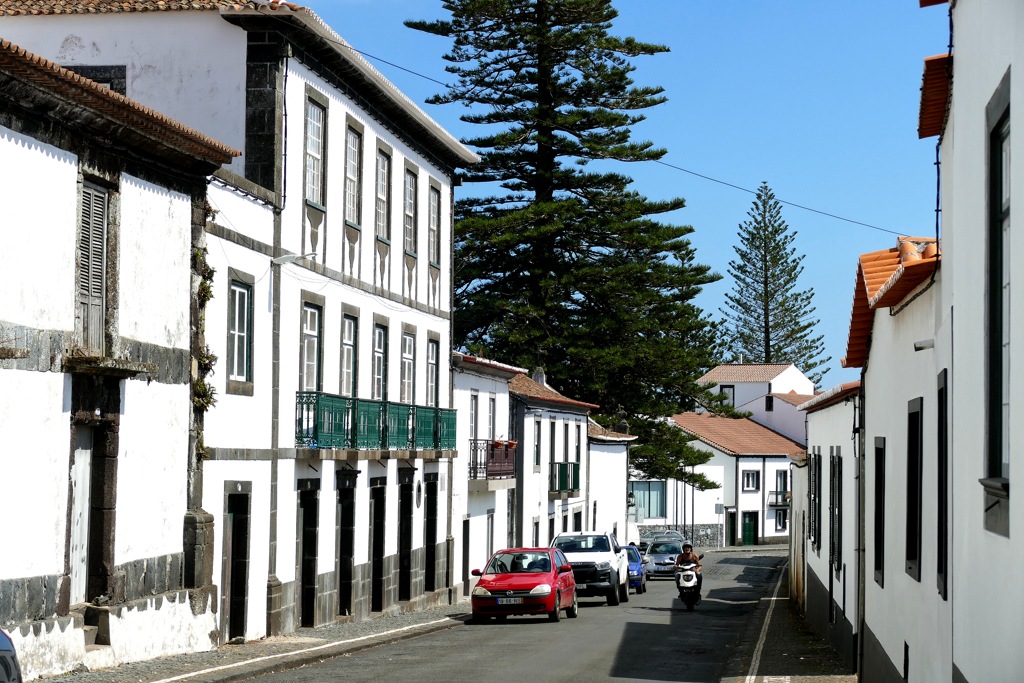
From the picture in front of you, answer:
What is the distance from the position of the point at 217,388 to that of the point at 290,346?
129 inches

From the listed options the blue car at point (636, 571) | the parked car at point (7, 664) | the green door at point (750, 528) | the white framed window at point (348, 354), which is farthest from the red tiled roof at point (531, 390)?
the green door at point (750, 528)

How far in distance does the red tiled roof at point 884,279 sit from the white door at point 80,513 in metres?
9.12

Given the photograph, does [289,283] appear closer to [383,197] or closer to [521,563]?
[383,197]

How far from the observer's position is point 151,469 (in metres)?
16.7

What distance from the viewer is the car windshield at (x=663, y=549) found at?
53844 millimetres

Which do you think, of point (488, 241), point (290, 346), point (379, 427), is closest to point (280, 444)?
point (290, 346)

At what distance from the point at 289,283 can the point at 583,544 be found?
13.9 metres

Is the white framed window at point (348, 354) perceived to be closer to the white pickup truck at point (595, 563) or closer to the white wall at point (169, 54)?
the white wall at point (169, 54)

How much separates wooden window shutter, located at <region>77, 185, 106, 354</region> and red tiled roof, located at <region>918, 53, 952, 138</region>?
30.9 feet

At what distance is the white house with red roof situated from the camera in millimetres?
19547

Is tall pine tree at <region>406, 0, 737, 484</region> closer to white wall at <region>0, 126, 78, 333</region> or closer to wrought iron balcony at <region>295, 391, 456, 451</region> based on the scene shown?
wrought iron balcony at <region>295, 391, 456, 451</region>

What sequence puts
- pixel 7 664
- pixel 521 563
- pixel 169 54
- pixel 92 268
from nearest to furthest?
1. pixel 7 664
2. pixel 92 268
3. pixel 169 54
4. pixel 521 563

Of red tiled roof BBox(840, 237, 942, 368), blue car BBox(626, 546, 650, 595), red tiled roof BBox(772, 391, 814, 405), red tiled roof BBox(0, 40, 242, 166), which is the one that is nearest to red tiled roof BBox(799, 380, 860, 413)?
red tiled roof BBox(840, 237, 942, 368)

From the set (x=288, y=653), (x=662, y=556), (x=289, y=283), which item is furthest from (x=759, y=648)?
(x=662, y=556)
